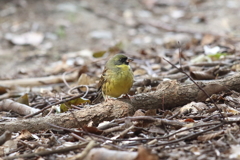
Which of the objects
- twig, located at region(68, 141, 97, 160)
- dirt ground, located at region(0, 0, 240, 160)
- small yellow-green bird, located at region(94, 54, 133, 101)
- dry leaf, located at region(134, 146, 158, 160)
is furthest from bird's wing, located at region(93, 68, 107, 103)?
dry leaf, located at region(134, 146, 158, 160)

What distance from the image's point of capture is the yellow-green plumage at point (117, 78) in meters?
4.51

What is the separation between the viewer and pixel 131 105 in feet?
13.4

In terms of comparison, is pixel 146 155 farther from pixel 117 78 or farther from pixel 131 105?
pixel 117 78

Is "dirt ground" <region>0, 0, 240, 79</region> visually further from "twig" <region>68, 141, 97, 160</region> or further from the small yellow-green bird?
"twig" <region>68, 141, 97, 160</region>

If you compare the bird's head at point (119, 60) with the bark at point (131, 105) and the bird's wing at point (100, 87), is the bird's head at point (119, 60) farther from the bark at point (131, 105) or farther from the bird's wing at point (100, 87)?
the bark at point (131, 105)

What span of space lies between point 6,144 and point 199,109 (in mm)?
1969

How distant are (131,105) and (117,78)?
0.57 meters

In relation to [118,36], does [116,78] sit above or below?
above

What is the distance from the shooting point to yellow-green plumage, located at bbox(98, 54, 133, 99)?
4.51 m

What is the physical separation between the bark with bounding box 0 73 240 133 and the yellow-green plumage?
383 millimetres

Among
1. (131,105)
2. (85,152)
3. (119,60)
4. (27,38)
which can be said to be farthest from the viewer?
(27,38)

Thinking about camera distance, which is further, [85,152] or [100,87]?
[100,87]

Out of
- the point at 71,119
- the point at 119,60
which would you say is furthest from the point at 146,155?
the point at 119,60

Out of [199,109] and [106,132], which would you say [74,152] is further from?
[199,109]
